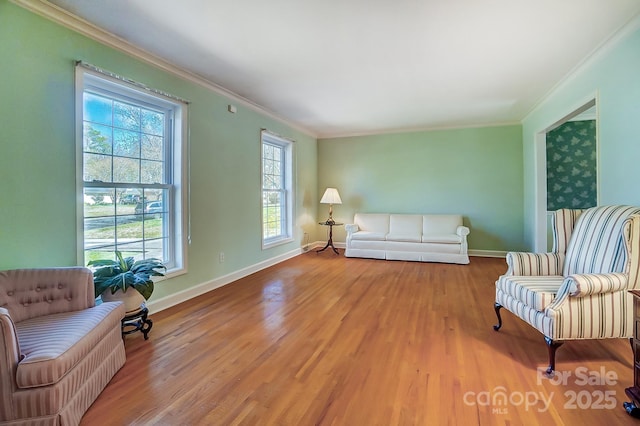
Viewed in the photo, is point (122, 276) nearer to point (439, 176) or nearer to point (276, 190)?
point (276, 190)

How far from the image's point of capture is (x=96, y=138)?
2.48 metres

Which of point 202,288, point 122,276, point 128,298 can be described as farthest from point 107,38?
point 202,288

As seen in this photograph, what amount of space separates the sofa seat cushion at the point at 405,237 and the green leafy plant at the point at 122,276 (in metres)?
3.97

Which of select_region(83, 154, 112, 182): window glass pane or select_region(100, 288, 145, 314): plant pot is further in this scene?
select_region(83, 154, 112, 182): window glass pane

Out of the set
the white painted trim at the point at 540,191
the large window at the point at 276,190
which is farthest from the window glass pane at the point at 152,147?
the white painted trim at the point at 540,191

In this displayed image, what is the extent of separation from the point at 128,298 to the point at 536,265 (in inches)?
131

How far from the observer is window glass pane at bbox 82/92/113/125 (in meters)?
2.41

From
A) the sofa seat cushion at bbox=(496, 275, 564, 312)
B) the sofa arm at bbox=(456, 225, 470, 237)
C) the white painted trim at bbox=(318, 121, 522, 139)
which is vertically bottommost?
the sofa seat cushion at bbox=(496, 275, 564, 312)

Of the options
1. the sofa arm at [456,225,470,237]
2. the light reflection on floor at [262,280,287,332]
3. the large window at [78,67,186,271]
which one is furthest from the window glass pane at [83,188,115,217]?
the sofa arm at [456,225,470,237]

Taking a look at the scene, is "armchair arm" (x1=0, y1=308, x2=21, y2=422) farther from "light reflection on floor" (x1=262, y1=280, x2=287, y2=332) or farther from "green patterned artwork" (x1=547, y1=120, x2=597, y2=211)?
"green patterned artwork" (x1=547, y1=120, x2=597, y2=211)

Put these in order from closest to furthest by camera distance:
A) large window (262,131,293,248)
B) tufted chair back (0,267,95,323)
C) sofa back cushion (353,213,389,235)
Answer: tufted chair back (0,267,95,323), large window (262,131,293,248), sofa back cushion (353,213,389,235)

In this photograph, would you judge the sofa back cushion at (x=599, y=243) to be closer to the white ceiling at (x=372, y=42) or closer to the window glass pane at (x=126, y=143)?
the white ceiling at (x=372, y=42)

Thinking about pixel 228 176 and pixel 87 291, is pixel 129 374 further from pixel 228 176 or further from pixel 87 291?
pixel 228 176

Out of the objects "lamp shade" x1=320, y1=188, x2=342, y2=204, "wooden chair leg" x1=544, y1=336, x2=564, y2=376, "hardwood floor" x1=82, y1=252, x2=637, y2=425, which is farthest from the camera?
"lamp shade" x1=320, y1=188, x2=342, y2=204
